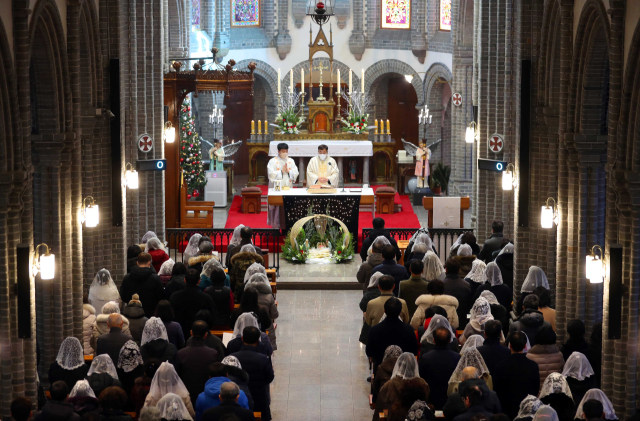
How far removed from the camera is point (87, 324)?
1273 centimetres

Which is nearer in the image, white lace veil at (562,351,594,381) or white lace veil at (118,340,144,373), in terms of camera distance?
white lace veil at (562,351,594,381)

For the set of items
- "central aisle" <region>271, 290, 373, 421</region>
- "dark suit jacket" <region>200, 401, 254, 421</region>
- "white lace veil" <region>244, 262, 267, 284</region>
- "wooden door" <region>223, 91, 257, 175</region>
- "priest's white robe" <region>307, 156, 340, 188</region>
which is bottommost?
"central aisle" <region>271, 290, 373, 421</region>

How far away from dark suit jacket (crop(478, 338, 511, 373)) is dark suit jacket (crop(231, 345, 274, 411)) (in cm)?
214

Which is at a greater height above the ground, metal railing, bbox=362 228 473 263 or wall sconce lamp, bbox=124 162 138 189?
wall sconce lamp, bbox=124 162 138 189

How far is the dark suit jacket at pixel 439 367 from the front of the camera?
1006 cm

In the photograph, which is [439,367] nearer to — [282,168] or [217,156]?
[282,168]

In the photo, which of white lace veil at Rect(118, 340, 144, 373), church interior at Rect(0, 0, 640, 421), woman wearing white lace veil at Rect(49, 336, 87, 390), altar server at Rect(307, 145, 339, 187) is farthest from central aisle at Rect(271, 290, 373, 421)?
altar server at Rect(307, 145, 339, 187)

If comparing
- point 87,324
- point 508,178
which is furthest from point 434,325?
point 508,178

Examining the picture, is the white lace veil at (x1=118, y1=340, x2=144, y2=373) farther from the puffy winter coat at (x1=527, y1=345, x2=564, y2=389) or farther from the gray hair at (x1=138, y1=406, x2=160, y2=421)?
the puffy winter coat at (x1=527, y1=345, x2=564, y2=389)

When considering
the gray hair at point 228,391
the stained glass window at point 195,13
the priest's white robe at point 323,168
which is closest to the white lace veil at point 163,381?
the gray hair at point 228,391

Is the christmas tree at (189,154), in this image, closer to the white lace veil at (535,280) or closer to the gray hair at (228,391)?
the white lace veil at (535,280)

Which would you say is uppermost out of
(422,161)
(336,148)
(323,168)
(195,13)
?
(195,13)

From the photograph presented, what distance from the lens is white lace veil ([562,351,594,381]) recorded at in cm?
980

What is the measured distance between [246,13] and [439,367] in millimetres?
23240
